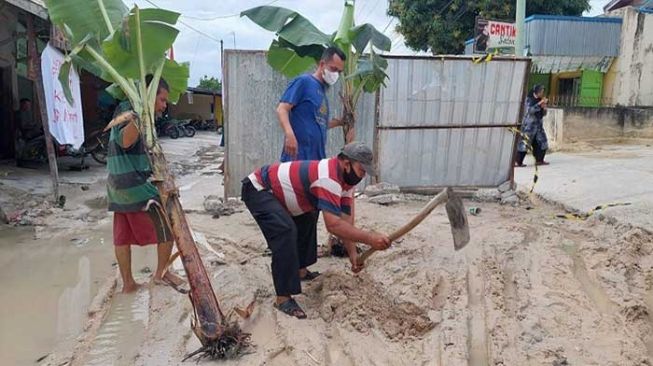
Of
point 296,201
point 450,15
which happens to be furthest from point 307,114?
point 450,15

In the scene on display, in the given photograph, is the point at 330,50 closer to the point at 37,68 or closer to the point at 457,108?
the point at 457,108

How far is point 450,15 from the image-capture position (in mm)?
19562

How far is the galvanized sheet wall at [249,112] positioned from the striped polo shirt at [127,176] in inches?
100

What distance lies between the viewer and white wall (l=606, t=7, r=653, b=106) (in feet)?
51.2

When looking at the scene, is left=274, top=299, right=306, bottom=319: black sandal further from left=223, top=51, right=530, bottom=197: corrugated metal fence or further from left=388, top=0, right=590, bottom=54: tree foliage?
left=388, top=0, right=590, bottom=54: tree foliage

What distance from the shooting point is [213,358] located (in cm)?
279

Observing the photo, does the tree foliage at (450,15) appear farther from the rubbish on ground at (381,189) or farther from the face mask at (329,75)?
the face mask at (329,75)

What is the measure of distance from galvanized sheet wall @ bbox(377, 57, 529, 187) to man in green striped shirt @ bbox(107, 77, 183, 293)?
354cm

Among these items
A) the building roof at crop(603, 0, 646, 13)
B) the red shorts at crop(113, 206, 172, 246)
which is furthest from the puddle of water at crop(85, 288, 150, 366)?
the building roof at crop(603, 0, 646, 13)

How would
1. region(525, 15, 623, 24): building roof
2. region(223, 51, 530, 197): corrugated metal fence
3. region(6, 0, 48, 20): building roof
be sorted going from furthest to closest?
region(525, 15, 623, 24): building roof, region(6, 0, 48, 20): building roof, region(223, 51, 530, 197): corrugated metal fence

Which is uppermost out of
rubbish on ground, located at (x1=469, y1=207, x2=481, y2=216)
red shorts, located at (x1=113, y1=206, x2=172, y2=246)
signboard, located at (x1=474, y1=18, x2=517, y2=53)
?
signboard, located at (x1=474, y1=18, x2=517, y2=53)

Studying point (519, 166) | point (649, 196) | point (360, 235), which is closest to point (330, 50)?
point (360, 235)

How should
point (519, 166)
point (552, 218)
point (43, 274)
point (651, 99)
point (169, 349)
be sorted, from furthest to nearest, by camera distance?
point (651, 99) → point (519, 166) → point (552, 218) → point (43, 274) → point (169, 349)

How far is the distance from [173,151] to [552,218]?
491 inches
